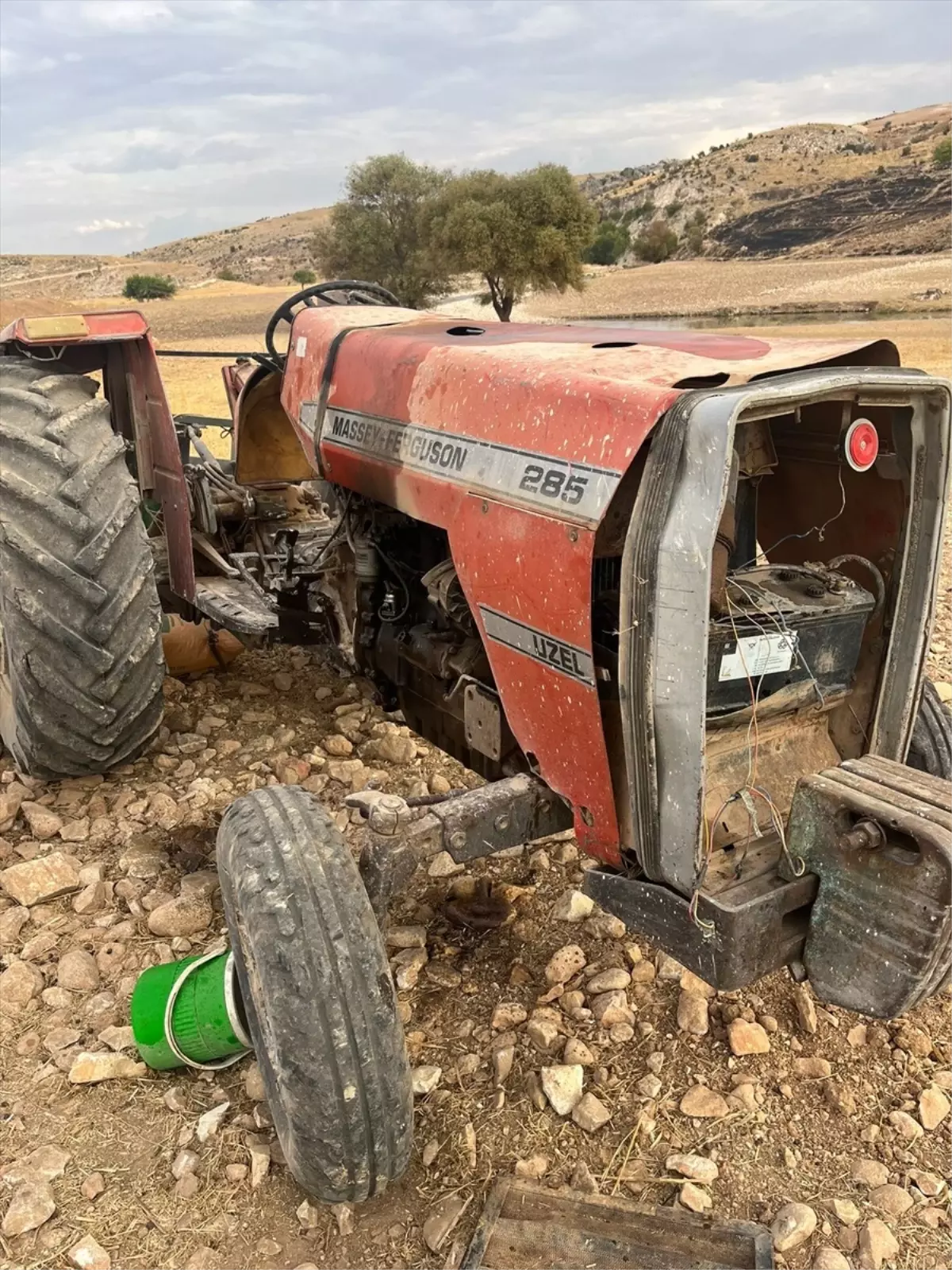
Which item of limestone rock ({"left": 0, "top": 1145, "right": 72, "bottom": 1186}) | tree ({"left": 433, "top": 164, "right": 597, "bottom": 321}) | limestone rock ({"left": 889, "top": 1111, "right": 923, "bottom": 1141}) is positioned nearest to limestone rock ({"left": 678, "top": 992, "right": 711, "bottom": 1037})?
limestone rock ({"left": 889, "top": 1111, "right": 923, "bottom": 1141})

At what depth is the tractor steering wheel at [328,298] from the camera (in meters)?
3.72

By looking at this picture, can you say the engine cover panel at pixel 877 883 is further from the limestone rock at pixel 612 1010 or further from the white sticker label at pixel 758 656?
the limestone rock at pixel 612 1010

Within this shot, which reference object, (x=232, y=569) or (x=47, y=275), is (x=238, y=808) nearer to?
(x=232, y=569)

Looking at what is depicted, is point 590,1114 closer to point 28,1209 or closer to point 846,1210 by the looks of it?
point 846,1210

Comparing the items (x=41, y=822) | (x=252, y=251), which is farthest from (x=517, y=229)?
(x=252, y=251)

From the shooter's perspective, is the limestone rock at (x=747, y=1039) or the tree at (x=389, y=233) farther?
the tree at (x=389, y=233)

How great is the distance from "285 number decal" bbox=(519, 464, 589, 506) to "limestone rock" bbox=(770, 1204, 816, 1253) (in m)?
1.55

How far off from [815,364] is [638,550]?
0.65m

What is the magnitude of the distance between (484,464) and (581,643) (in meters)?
0.50

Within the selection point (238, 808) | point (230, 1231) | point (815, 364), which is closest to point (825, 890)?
point (815, 364)

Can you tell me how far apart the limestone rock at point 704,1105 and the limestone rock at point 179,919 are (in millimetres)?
1457

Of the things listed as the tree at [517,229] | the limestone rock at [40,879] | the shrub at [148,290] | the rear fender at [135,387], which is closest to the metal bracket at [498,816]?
the limestone rock at [40,879]

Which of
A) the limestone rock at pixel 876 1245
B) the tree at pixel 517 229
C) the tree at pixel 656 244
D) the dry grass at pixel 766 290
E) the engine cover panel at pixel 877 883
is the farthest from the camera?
the tree at pixel 656 244

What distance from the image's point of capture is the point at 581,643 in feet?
6.95
